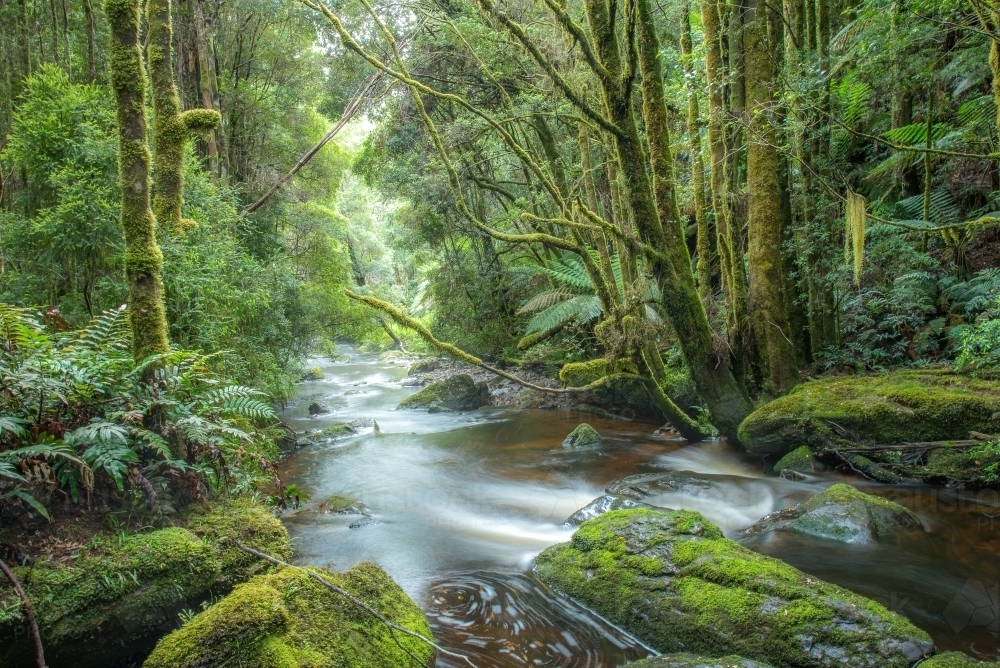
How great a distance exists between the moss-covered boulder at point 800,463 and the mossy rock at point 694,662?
3946 millimetres

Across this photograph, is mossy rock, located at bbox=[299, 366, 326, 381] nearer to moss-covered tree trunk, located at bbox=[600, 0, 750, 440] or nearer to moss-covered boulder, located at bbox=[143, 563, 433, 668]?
moss-covered tree trunk, located at bbox=[600, 0, 750, 440]

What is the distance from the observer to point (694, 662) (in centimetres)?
274

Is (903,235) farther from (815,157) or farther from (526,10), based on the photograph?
(526,10)

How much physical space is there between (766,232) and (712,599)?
5.11m

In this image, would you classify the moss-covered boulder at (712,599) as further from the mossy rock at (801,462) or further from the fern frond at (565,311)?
the fern frond at (565,311)

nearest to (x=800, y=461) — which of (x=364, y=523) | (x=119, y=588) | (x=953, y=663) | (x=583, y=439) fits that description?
(x=583, y=439)

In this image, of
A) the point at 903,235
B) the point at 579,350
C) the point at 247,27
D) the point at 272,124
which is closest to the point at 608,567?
the point at 903,235

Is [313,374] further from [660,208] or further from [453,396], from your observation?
[660,208]

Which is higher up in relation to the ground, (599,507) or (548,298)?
(548,298)

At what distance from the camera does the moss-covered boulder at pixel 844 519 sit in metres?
4.52

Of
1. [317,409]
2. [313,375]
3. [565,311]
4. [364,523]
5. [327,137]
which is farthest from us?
[313,375]

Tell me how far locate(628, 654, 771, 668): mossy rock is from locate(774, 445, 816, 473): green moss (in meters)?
3.98

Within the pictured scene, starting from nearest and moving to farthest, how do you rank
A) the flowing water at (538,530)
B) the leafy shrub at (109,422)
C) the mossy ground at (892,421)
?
the leafy shrub at (109,422) < the flowing water at (538,530) < the mossy ground at (892,421)

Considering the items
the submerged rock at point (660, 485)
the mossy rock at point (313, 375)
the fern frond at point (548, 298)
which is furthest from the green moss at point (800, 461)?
the mossy rock at point (313, 375)
